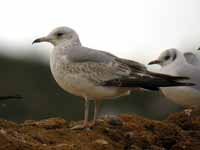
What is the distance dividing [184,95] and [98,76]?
7.48 ft

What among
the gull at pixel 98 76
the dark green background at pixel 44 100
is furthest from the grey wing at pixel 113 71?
the dark green background at pixel 44 100

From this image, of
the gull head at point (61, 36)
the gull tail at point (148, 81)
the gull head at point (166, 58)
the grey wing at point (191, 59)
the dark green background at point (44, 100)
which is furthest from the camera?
the dark green background at point (44, 100)

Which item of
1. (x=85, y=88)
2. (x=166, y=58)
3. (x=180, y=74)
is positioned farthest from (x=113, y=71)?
(x=166, y=58)

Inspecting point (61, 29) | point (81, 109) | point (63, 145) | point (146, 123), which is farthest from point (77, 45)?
point (81, 109)

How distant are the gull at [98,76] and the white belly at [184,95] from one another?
1.86 meters

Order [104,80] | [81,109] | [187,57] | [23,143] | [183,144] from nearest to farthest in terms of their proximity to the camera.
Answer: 1. [23,143]
2. [183,144]
3. [104,80]
4. [187,57]
5. [81,109]

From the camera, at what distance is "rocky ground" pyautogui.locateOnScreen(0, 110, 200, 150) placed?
34.3ft

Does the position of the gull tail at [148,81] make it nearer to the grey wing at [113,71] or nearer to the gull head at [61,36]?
the grey wing at [113,71]

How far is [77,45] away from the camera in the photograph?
41.5 feet

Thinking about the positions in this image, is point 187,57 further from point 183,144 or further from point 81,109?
point 81,109

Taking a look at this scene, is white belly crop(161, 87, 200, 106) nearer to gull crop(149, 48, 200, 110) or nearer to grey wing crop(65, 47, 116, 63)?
gull crop(149, 48, 200, 110)

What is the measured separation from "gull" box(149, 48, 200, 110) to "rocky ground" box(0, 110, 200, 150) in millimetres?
1420

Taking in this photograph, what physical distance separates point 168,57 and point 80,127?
414 cm

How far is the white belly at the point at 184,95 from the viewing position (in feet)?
45.7
